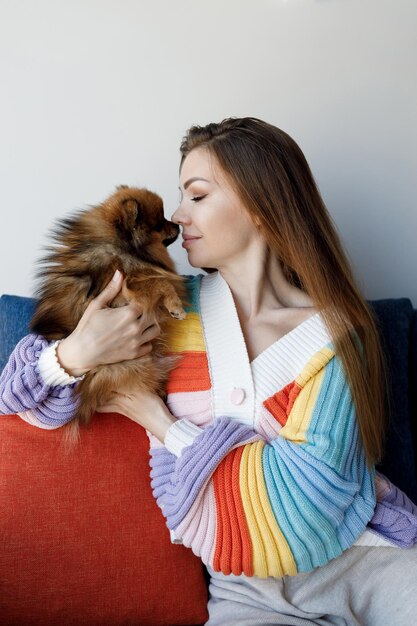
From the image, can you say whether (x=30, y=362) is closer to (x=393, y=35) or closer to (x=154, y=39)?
(x=154, y=39)

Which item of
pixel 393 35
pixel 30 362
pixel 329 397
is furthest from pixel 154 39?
pixel 329 397

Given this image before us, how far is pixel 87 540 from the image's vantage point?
130cm

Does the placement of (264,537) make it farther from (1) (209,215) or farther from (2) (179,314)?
(1) (209,215)

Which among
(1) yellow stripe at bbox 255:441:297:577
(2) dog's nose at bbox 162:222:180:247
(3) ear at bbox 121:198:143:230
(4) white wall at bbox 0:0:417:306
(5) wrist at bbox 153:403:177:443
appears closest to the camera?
(1) yellow stripe at bbox 255:441:297:577

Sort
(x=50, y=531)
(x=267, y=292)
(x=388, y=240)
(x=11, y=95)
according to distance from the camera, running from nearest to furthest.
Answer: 1. (x=50, y=531)
2. (x=267, y=292)
3. (x=11, y=95)
4. (x=388, y=240)

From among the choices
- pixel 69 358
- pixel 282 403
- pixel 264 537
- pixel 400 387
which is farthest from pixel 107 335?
pixel 400 387

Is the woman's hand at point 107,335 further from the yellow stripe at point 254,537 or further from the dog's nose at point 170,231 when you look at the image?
the yellow stripe at point 254,537

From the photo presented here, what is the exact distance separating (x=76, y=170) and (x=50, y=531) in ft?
3.69

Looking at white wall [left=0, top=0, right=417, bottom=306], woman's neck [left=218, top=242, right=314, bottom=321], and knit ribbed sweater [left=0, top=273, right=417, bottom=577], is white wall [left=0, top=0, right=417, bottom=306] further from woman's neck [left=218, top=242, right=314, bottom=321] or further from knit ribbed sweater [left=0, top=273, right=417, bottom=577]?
knit ribbed sweater [left=0, top=273, right=417, bottom=577]

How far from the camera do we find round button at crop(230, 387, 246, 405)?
134 cm

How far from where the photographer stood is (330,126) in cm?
206

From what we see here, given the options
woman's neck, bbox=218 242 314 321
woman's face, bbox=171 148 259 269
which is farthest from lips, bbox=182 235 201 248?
woman's neck, bbox=218 242 314 321

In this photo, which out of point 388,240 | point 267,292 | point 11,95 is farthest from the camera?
point 388,240

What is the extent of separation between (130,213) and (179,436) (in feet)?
1.85
